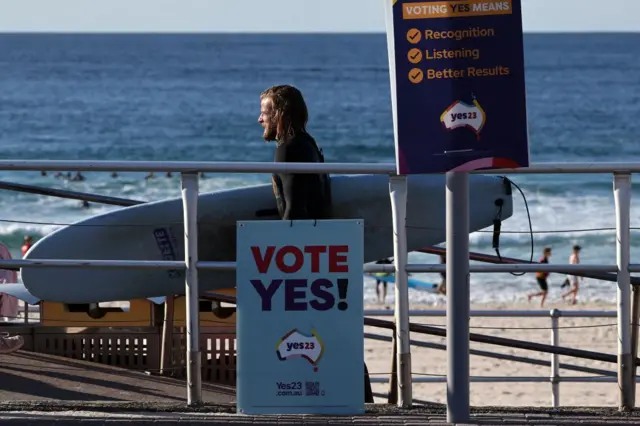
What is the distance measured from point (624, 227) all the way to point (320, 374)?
1.42 meters

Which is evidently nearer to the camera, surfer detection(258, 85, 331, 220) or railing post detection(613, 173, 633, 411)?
railing post detection(613, 173, 633, 411)

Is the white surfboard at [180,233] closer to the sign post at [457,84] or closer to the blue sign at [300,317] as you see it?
the blue sign at [300,317]

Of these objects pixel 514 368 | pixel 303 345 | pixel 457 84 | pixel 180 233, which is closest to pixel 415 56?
pixel 457 84

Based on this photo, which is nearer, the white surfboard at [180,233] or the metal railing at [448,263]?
the metal railing at [448,263]

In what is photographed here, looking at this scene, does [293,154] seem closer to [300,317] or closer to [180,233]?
[300,317]

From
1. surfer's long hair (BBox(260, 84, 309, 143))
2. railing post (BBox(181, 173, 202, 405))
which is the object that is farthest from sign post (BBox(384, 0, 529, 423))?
railing post (BBox(181, 173, 202, 405))

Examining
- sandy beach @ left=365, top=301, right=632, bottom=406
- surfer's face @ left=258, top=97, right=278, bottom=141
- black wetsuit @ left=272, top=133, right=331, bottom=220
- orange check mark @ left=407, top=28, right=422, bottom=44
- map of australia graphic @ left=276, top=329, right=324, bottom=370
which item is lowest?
sandy beach @ left=365, top=301, right=632, bottom=406

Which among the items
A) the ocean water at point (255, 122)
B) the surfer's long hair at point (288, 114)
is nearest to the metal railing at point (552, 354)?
the ocean water at point (255, 122)

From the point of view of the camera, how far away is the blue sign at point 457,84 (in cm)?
452

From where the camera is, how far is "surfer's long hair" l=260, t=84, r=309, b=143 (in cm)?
533

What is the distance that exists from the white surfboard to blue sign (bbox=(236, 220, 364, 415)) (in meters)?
1.23

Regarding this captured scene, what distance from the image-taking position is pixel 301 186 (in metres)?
5.19

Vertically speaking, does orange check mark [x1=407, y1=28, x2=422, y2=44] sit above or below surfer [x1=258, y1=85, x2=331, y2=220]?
above

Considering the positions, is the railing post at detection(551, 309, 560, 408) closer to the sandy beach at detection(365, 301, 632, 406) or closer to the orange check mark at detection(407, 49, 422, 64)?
the orange check mark at detection(407, 49, 422, 64)
